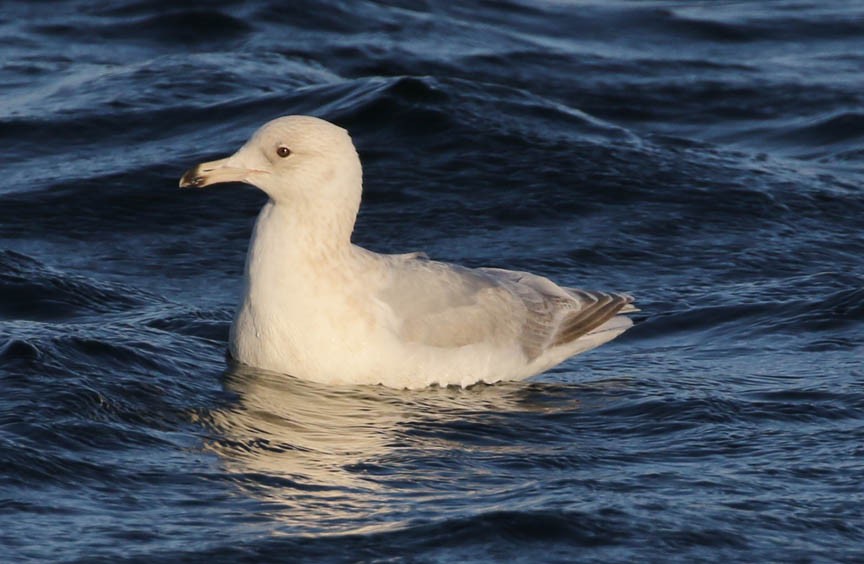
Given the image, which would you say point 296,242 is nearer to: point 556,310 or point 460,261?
point 556,310

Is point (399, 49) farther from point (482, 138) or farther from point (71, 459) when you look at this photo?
point (71, 459)

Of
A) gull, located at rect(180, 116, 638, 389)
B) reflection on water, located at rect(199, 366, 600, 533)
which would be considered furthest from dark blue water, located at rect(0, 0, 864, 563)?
gull, located at rect(180, 116, 638, 389)

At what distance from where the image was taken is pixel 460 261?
436 inches

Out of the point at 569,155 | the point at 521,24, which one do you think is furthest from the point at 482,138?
the point at 521,24

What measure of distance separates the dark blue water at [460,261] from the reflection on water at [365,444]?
0.02m

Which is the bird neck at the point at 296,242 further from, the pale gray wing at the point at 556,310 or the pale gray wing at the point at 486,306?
the pale gray wing at the point at 556,310

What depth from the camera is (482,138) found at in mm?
13383

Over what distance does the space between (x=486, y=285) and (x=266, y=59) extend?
24.2 feet

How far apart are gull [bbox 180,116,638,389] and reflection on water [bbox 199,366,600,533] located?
114 millimetres

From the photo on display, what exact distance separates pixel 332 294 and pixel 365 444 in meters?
1.01

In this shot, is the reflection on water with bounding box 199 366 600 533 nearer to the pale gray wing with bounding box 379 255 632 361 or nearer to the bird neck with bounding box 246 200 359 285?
the pale gray wing with bounding box 379 255 632 361

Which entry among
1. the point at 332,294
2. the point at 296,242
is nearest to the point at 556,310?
the point at 332,294

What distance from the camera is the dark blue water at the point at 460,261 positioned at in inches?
258

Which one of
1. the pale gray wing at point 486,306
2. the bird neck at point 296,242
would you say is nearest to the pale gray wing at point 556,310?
the pale gray wing at point 486,306
